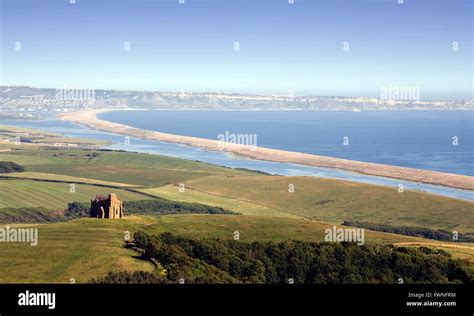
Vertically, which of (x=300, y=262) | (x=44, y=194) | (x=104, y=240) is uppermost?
(x=104, y=240)

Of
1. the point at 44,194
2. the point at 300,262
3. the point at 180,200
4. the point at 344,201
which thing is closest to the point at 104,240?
the point at 300,262

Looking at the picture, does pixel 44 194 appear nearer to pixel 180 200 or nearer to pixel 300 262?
pixel 180 200
